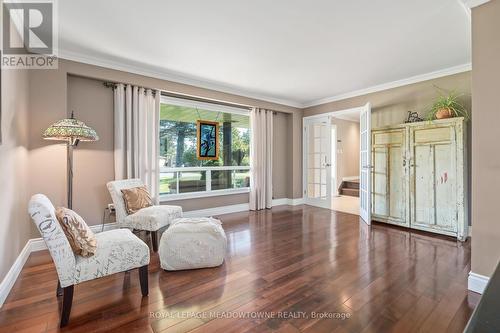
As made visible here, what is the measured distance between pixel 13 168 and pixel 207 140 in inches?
115

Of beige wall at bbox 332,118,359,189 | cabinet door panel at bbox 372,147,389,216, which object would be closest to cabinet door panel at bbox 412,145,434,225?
cabinet door panel at bbox 372,147,389,216

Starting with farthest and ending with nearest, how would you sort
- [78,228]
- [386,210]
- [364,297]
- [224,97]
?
1. [224,97]
2. [386,210]
3. [364,297]
4. [78,228]

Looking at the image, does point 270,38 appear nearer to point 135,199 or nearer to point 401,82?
point 135,199

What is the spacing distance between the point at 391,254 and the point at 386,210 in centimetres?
147

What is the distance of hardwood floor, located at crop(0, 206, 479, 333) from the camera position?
166 cm

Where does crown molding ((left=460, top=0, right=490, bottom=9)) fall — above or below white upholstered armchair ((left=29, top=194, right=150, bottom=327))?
above

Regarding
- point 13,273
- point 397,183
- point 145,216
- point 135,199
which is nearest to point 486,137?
point 397,183

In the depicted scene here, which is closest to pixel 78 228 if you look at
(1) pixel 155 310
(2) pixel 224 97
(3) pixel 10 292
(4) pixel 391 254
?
(1) pixel 155 310

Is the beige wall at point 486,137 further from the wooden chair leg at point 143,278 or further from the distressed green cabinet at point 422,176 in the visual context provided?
the wooden chair leg at point 143,278

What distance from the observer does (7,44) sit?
224cm

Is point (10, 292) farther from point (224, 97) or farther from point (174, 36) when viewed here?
point (224, 97)

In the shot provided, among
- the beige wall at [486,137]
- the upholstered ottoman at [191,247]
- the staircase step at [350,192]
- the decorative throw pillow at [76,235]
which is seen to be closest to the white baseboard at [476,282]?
the beige wall at [486,137]

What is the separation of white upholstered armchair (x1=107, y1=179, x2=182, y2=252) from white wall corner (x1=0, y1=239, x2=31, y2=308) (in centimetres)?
96

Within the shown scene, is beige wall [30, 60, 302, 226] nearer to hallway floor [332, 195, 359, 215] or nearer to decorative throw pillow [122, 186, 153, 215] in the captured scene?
decorative throw pillow [122, 186, 153, 215]
